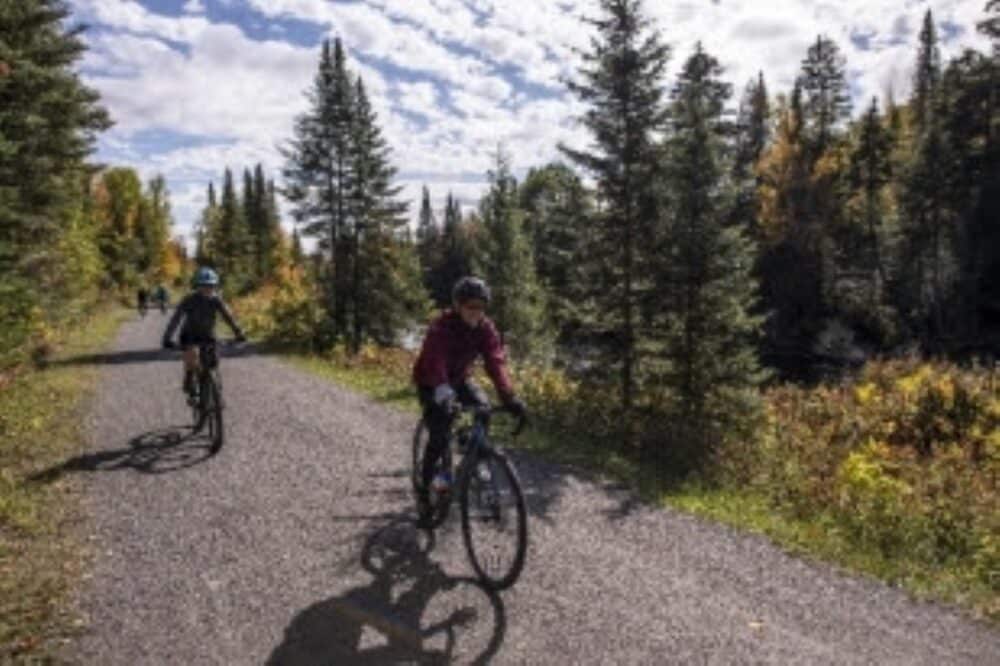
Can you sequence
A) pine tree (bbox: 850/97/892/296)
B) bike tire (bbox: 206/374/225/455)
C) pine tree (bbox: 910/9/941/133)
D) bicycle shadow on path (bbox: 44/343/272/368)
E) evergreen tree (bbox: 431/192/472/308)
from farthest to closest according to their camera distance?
evergreen tree (bbox: 431/192/472/308) < pine tree (bbox: 910/9/941/133) < pine tree (bbox: 850/97/892/296) < bicycle shadow on path (bbox: 44/343/272/368) < bike tire (bbox: 206/374/225/455)

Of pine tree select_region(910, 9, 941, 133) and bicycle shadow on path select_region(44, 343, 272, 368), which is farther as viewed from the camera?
pine tree select_region(910, 9, 941, 133)

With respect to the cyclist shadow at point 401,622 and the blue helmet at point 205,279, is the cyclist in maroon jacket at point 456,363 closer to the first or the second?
the cyclist shadow at point 401,622

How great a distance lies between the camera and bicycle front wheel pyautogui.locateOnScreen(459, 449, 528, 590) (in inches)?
301

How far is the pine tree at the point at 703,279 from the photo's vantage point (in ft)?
54.0

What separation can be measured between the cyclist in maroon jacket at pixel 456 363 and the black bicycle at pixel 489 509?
0.33 m

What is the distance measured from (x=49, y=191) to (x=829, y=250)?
1859 inches

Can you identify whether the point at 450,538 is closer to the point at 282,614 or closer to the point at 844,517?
the point at 282,614

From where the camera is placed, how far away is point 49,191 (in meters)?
23.3

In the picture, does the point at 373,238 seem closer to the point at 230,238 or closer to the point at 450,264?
the point at 230,238

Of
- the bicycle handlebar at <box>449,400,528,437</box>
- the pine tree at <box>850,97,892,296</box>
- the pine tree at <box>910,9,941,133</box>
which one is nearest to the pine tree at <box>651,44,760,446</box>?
the bicycle handlebar at <box>449,400,528,437</box>

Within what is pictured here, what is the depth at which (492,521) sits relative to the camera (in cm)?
780

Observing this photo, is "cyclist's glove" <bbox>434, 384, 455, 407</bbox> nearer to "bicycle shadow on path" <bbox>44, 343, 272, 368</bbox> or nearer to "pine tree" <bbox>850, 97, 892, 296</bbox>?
"bicycle shadow on path" <bbox>44, 343, 272, 368</bbox>

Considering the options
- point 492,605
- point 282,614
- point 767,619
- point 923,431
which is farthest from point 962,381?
point 282,614

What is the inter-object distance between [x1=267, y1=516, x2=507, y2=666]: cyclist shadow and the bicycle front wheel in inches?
8.1
